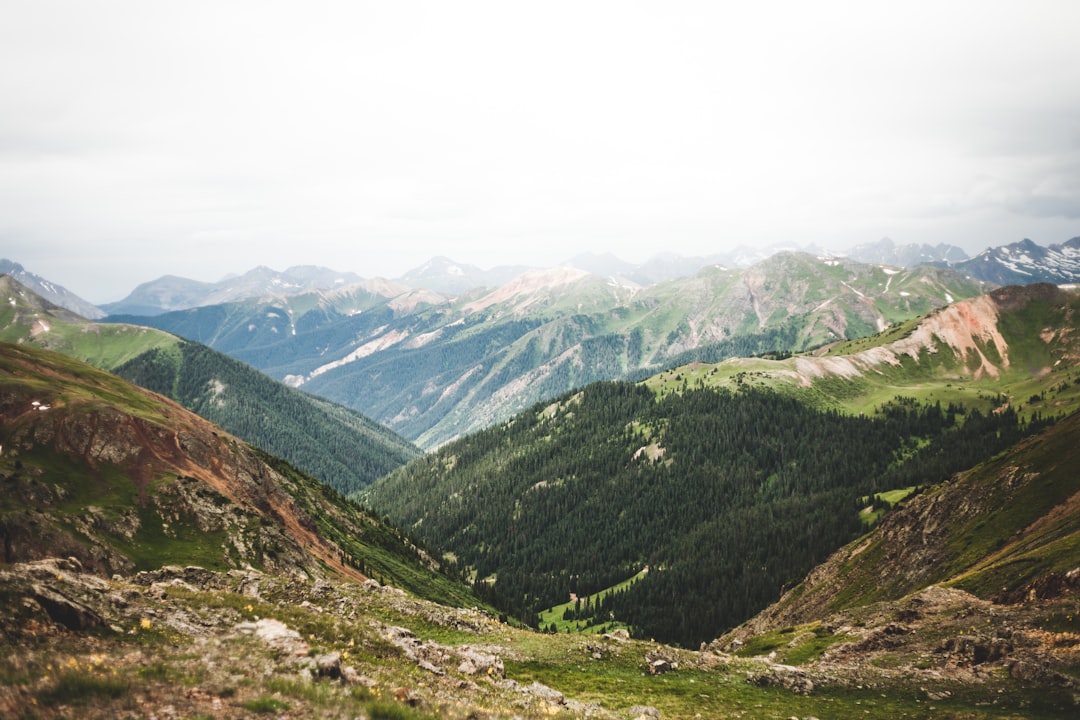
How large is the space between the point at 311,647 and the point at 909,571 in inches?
3765

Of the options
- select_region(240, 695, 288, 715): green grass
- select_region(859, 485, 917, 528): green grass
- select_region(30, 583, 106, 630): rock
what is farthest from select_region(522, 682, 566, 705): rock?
select_region(859, 485, 917, 528): green grass

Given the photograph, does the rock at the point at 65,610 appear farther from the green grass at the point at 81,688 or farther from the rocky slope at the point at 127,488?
the rocky slope at the point at 127,488

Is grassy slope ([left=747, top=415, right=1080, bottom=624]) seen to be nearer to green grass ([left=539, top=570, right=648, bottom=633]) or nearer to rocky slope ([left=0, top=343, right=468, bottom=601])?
green grass ([left=539, top=570, right=648, bottom=633])

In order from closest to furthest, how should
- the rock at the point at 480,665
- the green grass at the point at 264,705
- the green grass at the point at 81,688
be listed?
the green grass at the point at 81,688 → the green grass at the point at 264,705 → the rock at the point at 480,665

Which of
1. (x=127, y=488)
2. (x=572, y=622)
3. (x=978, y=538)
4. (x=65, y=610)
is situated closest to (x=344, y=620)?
(x=65, y=610)

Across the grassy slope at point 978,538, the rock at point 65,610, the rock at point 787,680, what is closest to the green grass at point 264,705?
the rock at point 65,610

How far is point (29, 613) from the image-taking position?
56.3 ft

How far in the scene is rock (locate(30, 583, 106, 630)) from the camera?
17891 millimetres

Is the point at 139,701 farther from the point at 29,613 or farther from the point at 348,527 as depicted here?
the point at 348,527

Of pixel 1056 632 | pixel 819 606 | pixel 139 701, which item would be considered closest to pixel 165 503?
pixel 139 701

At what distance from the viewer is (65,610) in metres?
18.5

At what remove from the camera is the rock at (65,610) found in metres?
17.9

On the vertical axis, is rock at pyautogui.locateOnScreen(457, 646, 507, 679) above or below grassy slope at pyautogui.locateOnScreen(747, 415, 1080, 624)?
above

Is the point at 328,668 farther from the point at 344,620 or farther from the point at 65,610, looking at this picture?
the point at 344,620
